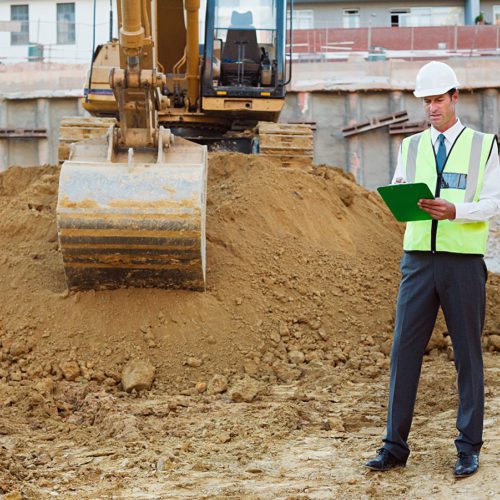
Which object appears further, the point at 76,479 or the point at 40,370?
the point at 40,370

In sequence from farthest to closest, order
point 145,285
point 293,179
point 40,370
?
point 293,179, point 145,285, point 40,370

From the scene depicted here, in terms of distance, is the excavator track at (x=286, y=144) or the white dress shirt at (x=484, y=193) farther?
the excavator track at (x=286, y=144)

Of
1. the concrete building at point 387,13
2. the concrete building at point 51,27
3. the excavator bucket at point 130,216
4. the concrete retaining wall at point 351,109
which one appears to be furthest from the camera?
the concrete building at point 387,13

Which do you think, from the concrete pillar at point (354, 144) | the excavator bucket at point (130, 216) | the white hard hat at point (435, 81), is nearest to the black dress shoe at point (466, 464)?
the white hard hat at point (435, 81)

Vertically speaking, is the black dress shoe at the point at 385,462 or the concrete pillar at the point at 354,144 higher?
the concrete pillar at the point at 354,144

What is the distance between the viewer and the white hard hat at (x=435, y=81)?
4574 millimetres

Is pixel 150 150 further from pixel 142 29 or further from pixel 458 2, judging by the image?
pixel 458 2

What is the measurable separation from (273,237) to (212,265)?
0.84 meters

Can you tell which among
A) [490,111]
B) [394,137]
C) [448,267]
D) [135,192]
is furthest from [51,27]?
[448,267]

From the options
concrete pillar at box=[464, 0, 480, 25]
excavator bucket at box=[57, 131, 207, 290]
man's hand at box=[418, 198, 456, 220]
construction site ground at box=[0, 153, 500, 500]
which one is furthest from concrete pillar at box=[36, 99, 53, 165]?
man's hand at box=[418, 198, 456, 220]

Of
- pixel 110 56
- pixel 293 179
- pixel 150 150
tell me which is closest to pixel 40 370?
pixel 150 150

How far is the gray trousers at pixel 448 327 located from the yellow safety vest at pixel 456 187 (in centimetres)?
5

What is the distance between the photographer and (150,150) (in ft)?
25.1

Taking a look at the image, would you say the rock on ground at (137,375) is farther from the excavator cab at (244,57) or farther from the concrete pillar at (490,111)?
the concrete pillar at (490,111)
